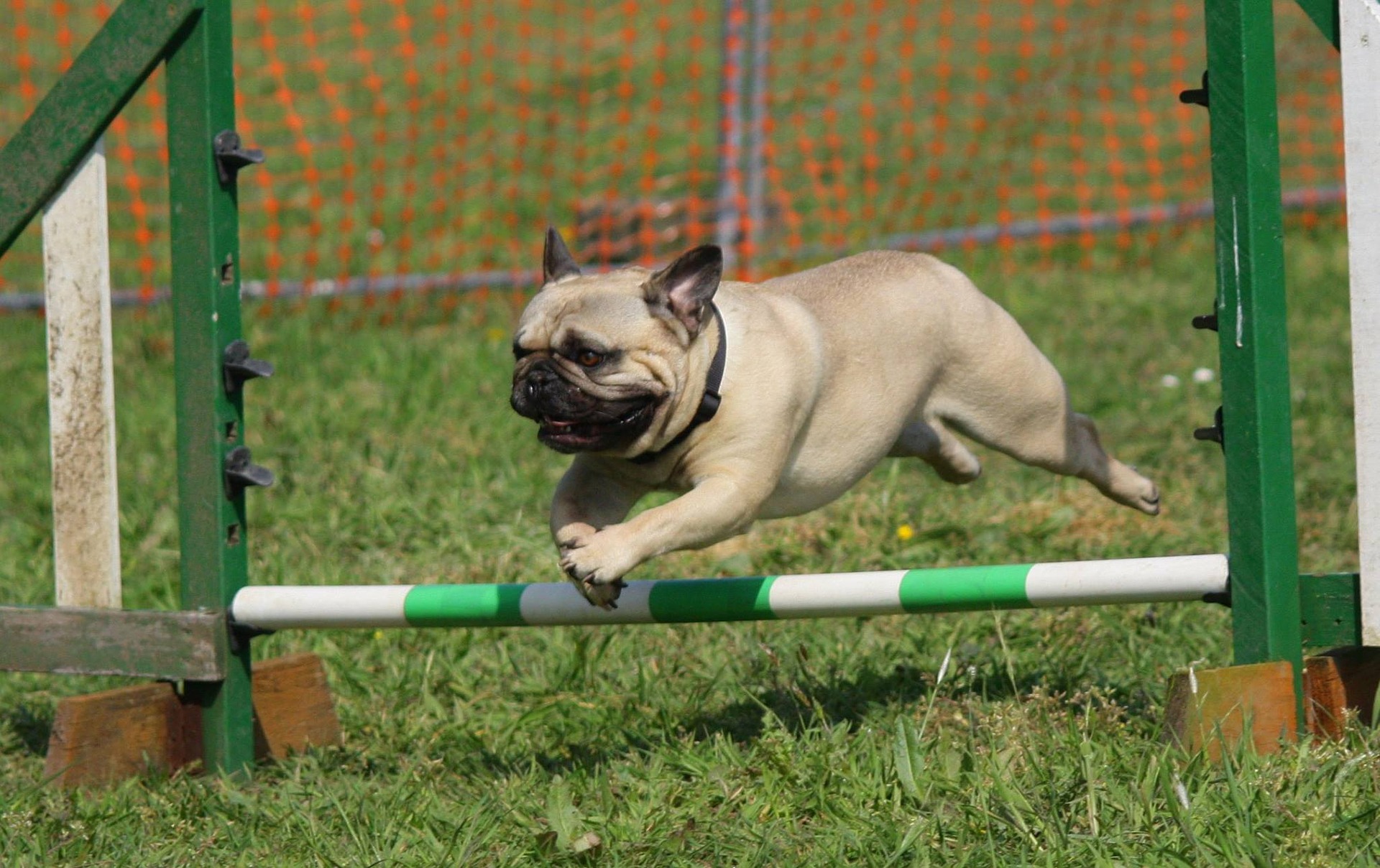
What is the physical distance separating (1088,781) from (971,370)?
4.37ft

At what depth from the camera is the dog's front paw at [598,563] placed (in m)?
3.24

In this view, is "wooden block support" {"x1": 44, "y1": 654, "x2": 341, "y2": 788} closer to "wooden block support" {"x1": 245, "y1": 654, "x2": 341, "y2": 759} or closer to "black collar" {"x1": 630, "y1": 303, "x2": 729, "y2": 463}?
"wooden block support" {"x1": 245, "y1": 654, "x2": 341, "y2": 759}

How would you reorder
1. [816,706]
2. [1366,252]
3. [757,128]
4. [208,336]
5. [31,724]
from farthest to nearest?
[757,128] < [31,724] < [208,336] < [816,706] < [1366,252]

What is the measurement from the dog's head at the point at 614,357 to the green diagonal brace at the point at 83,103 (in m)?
1.23

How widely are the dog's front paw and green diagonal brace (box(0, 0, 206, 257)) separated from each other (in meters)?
1.65

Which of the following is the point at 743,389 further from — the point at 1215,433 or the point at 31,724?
the point at 31,724

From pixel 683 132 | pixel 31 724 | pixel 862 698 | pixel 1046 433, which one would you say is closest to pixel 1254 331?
pixel 1046 433

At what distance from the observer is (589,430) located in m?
3.34

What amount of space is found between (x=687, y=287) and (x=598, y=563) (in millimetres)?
634

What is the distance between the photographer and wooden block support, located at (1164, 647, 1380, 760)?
10.5ft

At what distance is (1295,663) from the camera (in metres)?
3.38

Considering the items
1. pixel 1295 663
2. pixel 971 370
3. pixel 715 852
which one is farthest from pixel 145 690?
pixel 1295 663

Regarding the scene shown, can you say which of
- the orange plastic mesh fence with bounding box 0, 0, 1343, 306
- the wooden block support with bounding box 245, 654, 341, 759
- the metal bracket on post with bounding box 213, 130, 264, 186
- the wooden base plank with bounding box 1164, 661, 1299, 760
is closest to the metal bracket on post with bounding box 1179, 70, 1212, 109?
the wooden base plank with bounding box 1164, 661, 1299, 760

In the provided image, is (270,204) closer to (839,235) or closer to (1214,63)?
(839,235)
